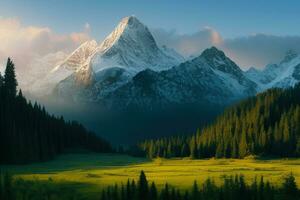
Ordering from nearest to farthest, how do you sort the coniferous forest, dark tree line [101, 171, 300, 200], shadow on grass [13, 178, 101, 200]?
1. dark tree line [101, 171, 300, 200]
2. the coniferous forest
3. shadow on grass [13, 178, 101, 200]

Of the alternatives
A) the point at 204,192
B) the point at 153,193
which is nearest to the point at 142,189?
the point at 153,193

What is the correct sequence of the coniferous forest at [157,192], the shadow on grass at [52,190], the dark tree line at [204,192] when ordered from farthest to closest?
1. the shadow on grass at [52,190]
2. the coniferous forest at [157,192]
3. the dark tree line at [204,192]

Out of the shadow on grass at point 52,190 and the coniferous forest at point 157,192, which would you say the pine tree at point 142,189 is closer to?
the coniferous forest at point 157,192

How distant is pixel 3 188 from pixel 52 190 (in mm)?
10016

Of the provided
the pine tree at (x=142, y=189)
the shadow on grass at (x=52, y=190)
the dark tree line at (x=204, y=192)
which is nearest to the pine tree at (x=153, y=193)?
the dark tree line at (x=204, y=192)

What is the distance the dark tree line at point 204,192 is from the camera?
106 m

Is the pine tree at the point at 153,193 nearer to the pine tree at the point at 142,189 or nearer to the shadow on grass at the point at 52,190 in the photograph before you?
the pine tree at the point at 142,189

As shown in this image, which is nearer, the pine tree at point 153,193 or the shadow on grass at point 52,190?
the pine tree at point 153,193

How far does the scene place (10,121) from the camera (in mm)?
197375

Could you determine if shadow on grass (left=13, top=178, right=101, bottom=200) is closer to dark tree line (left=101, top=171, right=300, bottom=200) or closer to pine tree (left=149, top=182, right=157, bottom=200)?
dark tree line (left=101, top=171, right=300, bottom=200)

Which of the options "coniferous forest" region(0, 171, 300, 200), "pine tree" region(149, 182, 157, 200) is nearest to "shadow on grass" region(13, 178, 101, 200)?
"coniferous forest" region(0, 171, 300, 200)

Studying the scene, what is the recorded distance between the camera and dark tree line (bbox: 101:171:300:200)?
348 feet

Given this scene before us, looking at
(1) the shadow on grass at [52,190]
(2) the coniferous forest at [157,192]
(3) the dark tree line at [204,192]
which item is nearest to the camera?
(3) the dark tree line at [204,192]

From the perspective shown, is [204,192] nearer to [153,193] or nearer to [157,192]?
[157,192]
